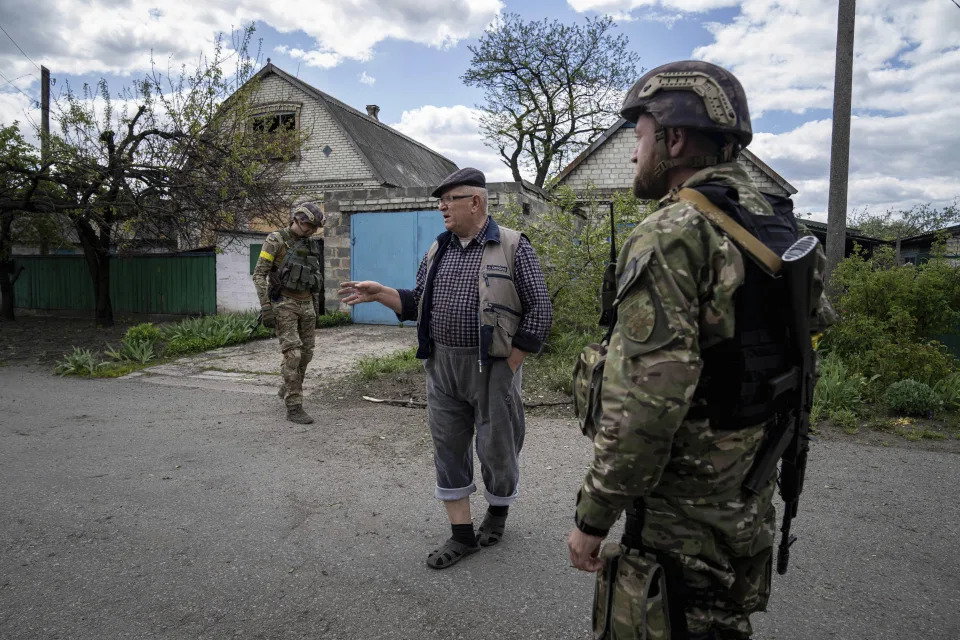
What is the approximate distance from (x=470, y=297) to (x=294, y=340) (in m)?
3.59

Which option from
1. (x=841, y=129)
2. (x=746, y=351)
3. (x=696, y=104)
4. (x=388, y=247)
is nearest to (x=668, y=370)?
(x=746, y=351)

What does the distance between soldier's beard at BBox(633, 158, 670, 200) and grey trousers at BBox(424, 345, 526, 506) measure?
1420 millimetres

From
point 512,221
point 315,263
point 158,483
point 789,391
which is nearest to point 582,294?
point 512,221

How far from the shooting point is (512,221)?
860 centimetres

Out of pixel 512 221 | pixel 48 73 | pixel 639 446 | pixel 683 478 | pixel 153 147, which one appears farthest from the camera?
pixel 48 73

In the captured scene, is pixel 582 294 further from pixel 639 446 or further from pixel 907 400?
pixel 639 446

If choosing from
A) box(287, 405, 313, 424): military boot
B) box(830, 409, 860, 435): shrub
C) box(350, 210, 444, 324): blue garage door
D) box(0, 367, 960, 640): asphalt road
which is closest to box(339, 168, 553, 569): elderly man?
box(0, 367, 960, 640): asphalt road

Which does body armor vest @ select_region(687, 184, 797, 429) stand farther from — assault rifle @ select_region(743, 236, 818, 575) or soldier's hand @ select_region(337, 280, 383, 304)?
soldier's hand @ select_region(337, 280, 383, 304)

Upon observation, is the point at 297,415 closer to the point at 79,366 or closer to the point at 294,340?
the point at 294,340

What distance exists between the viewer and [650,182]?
173 cm

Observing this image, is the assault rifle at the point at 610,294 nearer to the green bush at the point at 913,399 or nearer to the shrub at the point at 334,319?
the green bush at the point at 913,399

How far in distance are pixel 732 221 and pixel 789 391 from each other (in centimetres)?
49

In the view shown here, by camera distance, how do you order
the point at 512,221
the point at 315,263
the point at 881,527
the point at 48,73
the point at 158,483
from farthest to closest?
1. the point at 48,73
2. the point at 512,221
3. the point at 315,263
4. the point at 158,483
5. the point at 881,527

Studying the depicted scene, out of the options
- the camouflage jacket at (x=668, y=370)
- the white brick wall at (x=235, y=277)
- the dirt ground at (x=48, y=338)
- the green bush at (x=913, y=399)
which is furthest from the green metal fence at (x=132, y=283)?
the camouflage jacket at (x=668, y=370)
